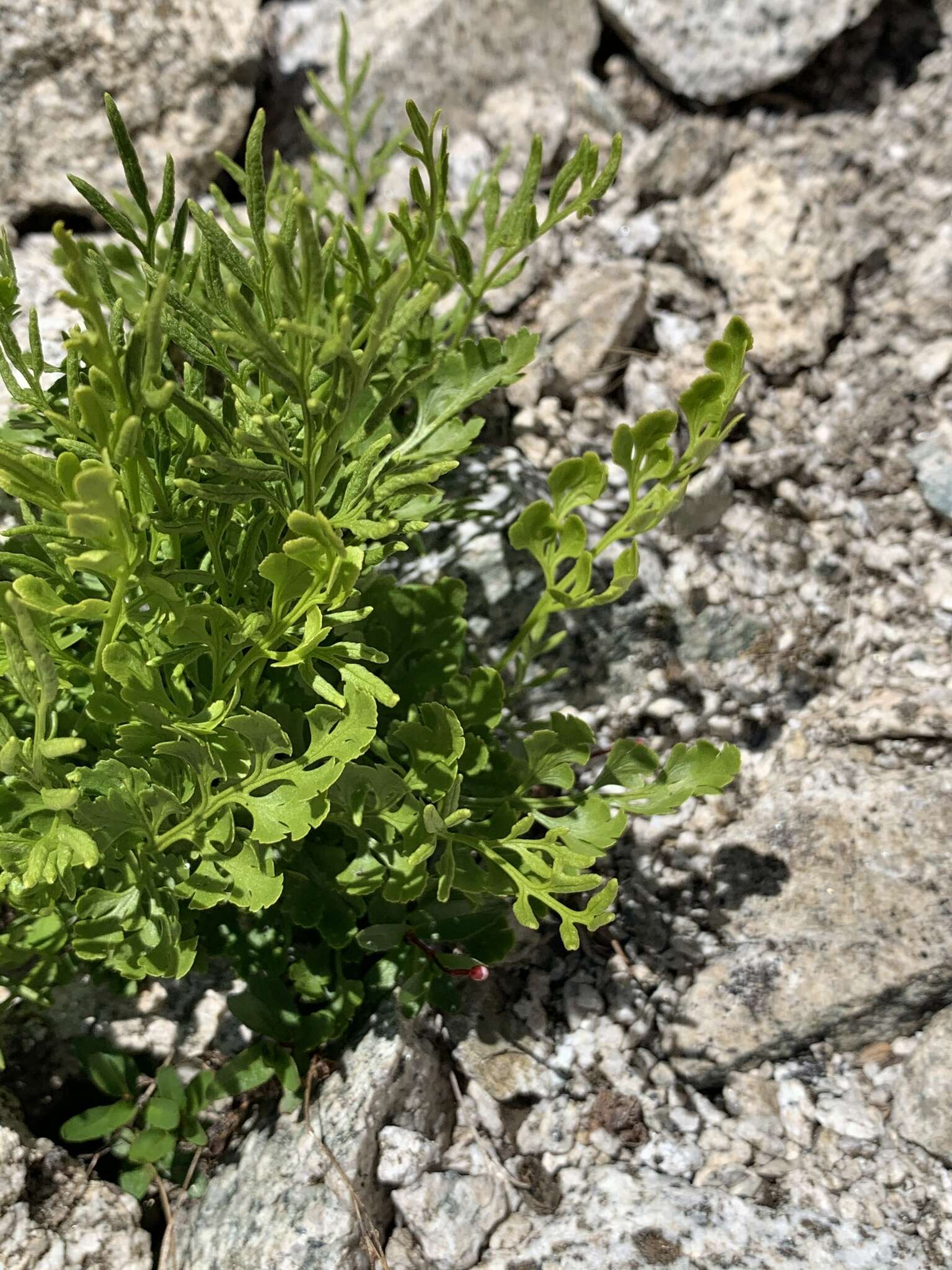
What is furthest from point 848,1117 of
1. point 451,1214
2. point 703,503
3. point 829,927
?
point 703,503

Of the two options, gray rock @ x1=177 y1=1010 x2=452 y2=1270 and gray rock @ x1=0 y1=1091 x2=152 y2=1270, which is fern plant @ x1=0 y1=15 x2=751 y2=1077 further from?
gray rock @ x1=0 y1=1091 x2=152 y2=1270

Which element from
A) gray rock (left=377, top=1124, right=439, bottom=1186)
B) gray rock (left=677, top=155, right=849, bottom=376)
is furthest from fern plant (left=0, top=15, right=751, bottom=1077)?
gray rock (left=677, top=155, right=849, bottom=376)

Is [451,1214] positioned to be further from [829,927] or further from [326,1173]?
[829,927]

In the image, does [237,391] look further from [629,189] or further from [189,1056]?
[629,189]

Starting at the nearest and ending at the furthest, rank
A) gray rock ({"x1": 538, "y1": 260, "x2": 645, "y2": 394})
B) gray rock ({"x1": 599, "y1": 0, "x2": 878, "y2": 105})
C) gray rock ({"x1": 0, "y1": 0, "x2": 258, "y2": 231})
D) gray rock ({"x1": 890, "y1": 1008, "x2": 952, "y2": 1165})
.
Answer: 1. gray rock ({"x1": 890, "y1": 1008, "x2": 952, "y2": 1165})
2. gray rock ({"x1": 0, "y1": 0, "x2": 258, "y2": 231})
3. gray rock ({"x1": 538, "y1": 260, "x2": 645, "y2": 394})
4. gray rock ({"x1": 599, "y1": 0, "x2": 878, "y2": 105})

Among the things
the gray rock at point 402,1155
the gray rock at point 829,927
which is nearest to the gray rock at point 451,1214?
the gray rock at point 402,1155

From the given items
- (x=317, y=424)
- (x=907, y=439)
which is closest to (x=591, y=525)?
(x=907, y=439)
